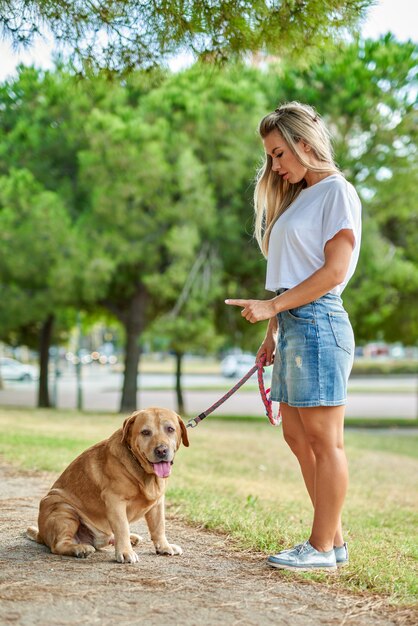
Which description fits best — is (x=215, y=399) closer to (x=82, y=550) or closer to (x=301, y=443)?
(x=82, y=550)

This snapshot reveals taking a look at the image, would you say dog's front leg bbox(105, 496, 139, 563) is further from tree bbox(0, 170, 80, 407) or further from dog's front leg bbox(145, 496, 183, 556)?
tree bbox(0, 170, 80, 407)

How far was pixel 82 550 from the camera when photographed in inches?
169

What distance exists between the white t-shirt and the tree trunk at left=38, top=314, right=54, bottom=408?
21.6 metres

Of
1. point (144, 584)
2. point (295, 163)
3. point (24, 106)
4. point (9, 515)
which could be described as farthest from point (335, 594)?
point (24, 106)

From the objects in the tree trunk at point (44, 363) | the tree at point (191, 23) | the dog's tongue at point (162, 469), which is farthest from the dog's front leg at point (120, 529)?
the tree trunk at point (44, 363)

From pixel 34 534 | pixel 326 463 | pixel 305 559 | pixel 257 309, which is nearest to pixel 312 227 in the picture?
pixel 257 309

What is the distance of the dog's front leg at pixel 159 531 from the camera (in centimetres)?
442

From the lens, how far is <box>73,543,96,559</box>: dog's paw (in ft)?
14.1

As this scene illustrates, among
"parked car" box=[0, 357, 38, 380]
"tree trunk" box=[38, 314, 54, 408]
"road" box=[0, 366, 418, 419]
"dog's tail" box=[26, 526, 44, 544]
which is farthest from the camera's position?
"parked car" box=[0, 357, 38, 380]

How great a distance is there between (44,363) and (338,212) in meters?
22.3

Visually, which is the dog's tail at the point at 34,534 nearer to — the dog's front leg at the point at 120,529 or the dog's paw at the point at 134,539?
the dog's paw at the point at 134,539

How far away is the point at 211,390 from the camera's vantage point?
3619cm

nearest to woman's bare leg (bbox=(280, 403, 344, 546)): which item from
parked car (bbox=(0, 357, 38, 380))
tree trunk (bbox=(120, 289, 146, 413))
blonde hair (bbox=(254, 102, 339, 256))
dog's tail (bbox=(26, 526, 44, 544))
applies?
blonde hair (bbox=(254, 102, 339, 256))

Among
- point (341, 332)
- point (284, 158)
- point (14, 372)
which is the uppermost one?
point (284, 158)
